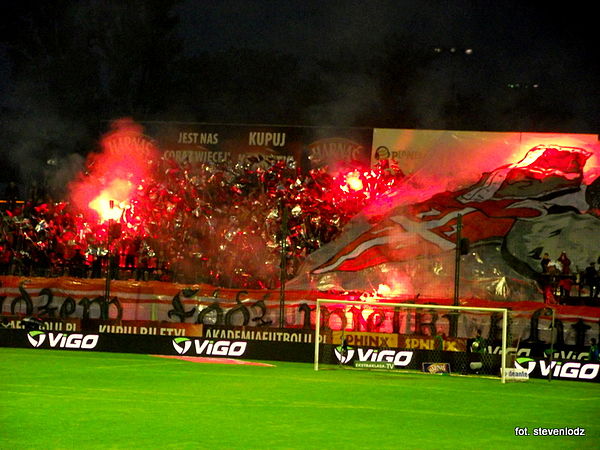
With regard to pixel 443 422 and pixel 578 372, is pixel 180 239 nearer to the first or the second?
pixel 578 372

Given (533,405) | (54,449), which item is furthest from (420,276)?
(54,449)

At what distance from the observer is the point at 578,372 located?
2275cm

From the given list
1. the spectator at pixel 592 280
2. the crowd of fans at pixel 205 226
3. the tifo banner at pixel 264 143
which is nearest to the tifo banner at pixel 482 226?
the spectator at pixel 592 280

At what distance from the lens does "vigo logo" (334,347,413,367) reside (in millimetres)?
23828

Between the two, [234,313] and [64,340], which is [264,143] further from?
[64,340]

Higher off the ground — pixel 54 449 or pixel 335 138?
pixel 335 138

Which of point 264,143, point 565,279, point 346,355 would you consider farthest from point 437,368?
point 264,143

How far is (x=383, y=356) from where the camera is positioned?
24000mm

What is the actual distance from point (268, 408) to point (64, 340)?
44.6ft

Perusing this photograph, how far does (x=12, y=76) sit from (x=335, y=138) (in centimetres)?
2204

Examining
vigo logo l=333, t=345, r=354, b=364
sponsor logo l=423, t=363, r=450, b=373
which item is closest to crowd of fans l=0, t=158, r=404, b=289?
vigo logo l=333, t=345, r=354, b=364

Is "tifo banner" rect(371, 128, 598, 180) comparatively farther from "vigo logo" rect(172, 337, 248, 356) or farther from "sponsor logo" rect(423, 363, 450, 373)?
"sponsor logo" rect(423, 363, 450, 373)

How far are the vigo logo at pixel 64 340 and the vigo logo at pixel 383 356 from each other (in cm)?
686

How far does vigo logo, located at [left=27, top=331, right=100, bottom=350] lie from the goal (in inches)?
242
